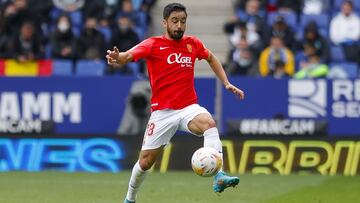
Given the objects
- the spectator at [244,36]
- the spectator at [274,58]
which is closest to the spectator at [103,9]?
the spectator at [244,36]

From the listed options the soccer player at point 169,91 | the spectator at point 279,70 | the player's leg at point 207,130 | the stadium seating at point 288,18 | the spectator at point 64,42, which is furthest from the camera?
the stadium seating at point 288,18

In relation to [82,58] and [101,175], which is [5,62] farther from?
[101,175]

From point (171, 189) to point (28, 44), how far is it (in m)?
7.34

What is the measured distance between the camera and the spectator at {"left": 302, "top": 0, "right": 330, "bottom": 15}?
858 inches

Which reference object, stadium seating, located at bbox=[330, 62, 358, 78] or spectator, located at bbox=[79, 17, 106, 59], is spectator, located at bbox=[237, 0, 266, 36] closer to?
stadium seating, located at bbox=[330, 62, 358, 78]

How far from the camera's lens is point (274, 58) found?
19.5m

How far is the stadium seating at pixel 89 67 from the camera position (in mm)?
19948

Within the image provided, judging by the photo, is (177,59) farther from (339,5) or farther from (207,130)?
(339,5)

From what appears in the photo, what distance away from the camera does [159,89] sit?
1091 cm

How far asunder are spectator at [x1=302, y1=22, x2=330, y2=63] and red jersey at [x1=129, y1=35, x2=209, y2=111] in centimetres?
937

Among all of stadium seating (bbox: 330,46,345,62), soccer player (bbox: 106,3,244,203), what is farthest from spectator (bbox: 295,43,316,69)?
soccer player (bbox: 106,3,244,203)

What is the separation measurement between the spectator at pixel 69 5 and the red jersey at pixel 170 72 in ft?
36.2

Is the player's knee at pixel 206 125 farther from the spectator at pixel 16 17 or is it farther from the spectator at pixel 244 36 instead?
the spectator at pixel 16 17

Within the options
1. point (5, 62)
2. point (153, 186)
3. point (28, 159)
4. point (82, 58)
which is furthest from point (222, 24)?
point (153, 186)
